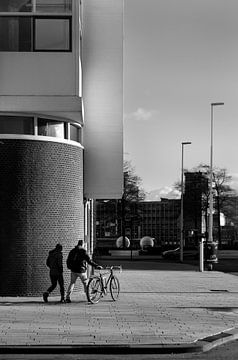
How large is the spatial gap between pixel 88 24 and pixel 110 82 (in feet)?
7.51

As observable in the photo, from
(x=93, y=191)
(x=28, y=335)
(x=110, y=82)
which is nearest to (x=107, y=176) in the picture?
(x=93, y=191)

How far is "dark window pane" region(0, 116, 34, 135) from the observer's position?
66.9 feet

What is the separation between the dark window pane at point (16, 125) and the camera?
20.4 metres

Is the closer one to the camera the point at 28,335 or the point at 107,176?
the point at 28,335

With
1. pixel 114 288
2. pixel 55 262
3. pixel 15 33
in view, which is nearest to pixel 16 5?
pixel 15 33

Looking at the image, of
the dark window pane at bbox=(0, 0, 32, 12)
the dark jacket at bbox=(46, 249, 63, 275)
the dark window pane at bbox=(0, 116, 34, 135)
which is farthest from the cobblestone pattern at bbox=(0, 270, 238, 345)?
the dark window pane at bbox=(0, 0, 32, 12)

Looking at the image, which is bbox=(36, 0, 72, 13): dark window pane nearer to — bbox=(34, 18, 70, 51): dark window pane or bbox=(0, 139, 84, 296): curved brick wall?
bbox=(34, 18, 70, 51): dark window pane

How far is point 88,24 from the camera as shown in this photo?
80.3 ft

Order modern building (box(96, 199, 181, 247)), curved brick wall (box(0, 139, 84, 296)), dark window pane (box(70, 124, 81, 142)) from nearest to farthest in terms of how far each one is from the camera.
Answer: curved brick wall (box(0, 139, 84, 296)) → dark window pane (box(70, 124, 81, 142)) → modern building (box(96, 199, 181, 247))

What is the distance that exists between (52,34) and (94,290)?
7836mm

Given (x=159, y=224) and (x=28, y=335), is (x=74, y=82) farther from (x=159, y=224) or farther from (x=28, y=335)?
(x=159, y=224)

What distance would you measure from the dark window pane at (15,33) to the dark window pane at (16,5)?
0.27m

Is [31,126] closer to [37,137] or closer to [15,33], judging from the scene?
[37,137]

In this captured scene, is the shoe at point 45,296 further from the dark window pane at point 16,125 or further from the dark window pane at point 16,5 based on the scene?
the dark window pane at point 16,5
